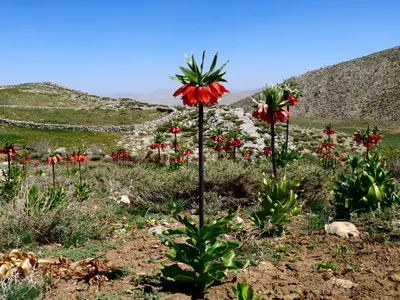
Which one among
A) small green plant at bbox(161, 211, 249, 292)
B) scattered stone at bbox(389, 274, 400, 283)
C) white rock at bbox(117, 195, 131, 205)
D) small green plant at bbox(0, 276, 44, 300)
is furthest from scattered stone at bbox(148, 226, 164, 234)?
scattered stone at bbox(389, 274, 400, 283)

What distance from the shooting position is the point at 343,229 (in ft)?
19.3

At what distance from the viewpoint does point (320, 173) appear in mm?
8773

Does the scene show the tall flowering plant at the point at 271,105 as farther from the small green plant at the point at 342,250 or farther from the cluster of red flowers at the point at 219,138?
the cluster of red flowers at the point at 219,138

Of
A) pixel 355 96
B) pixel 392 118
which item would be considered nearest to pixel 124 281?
pixel 392 118

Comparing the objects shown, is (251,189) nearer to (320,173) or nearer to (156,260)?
(320,173)

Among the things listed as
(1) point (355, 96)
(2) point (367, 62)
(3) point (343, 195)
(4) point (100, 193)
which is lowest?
(4) point (100, 193)

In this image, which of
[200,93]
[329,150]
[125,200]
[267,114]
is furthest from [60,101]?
[200,93]

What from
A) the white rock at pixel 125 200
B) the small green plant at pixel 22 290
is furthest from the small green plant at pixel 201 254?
the white rock at pixel 125 200

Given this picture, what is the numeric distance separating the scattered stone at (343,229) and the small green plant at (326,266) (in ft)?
3.42

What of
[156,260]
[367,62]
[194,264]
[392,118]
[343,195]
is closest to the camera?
[194,264]

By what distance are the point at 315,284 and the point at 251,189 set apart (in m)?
4.40

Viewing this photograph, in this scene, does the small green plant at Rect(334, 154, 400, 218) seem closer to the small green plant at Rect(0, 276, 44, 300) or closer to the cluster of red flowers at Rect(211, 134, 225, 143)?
the small green plant at Rect(0, 276, 44, 300)

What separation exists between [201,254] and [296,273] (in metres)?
1.37

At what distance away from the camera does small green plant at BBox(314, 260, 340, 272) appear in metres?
4.74
